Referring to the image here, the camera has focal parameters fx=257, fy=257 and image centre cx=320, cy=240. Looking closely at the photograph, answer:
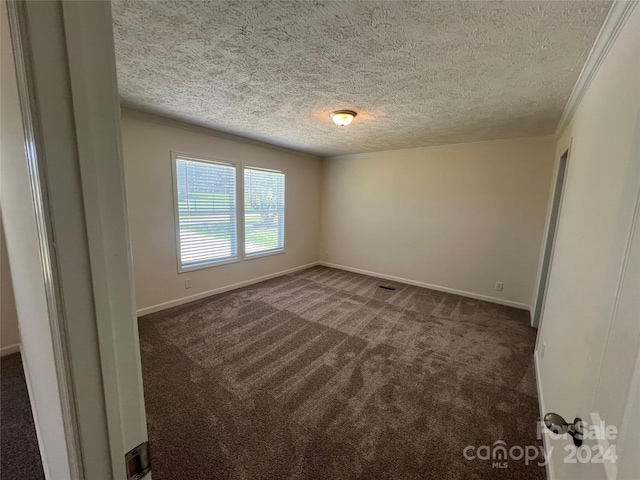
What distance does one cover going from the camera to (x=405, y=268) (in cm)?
474

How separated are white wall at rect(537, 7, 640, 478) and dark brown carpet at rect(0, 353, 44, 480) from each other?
2.53 m

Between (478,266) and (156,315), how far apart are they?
4593 mm

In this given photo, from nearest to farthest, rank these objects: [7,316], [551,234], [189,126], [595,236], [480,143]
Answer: [595,236] → [7,316] → [551,234] → [189,126] → [480,143]

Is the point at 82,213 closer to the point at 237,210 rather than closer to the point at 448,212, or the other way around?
the point at 237,210

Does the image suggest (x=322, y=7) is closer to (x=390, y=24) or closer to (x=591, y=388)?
(x=390, y=24)

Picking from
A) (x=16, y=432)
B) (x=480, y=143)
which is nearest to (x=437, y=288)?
(x=480, y=143)

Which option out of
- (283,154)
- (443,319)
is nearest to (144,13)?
(283,154)

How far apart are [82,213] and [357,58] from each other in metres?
1.80

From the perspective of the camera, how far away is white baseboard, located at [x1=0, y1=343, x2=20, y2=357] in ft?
7.79

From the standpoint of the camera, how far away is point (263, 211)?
451cm

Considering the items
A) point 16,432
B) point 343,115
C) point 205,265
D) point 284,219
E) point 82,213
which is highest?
point 343,115

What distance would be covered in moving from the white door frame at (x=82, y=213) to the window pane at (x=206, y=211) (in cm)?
323

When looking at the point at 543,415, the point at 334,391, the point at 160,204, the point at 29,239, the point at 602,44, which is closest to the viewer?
the point at 29,239

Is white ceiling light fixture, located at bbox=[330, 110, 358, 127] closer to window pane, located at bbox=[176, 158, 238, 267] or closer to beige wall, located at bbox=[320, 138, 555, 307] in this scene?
window pane, located at bbox=[176, 158, 238, 267]
